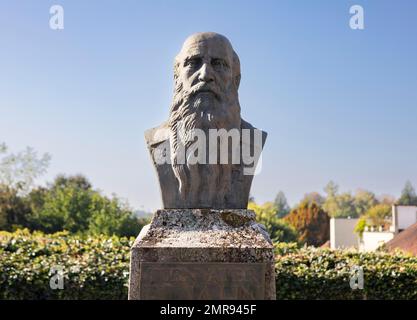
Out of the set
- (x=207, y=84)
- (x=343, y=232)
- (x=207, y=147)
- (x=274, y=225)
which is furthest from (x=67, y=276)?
(x=343, y=232)

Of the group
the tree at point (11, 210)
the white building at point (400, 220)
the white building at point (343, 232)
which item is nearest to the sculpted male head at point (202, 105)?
the tree at point (11, 210)

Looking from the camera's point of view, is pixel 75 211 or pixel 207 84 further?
pixel 75 211

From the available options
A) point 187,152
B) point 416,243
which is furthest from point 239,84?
point 416,243

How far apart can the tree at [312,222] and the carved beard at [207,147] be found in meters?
41.2

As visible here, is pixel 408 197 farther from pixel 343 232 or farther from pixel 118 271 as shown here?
pixel 118 271

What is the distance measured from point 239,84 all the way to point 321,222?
139 ft

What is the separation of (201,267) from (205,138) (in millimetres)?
1084

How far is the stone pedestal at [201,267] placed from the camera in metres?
3.87

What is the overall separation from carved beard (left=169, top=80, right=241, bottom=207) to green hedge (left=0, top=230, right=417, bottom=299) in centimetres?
397

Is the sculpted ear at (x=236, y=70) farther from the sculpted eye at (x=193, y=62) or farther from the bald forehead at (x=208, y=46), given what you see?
the sculpted eye at (x=193, y=62)

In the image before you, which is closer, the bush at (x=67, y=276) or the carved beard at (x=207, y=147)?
the carved beard at (x=207, y=147)

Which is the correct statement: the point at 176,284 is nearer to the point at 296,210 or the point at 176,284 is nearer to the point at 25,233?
the point at 25,233

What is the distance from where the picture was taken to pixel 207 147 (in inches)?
173

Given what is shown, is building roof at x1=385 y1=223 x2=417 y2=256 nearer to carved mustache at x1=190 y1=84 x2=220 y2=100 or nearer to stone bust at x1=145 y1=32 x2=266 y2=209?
stone bust at x1=145 y1=32 x2=266 y2=209
